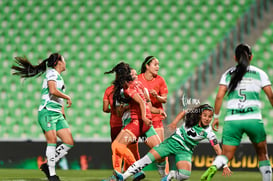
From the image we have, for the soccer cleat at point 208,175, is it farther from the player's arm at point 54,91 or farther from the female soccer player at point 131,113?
the player's arm at point 54,91

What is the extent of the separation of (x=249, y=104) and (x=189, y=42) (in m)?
7.84

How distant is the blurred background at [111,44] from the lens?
12.8m

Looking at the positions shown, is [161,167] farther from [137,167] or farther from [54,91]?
[54,91]

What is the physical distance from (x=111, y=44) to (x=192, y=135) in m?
7.58

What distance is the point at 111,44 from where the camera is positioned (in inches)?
550

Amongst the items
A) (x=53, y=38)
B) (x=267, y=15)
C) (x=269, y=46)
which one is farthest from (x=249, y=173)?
(x=53, y=38)

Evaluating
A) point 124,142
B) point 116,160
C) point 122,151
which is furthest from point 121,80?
point 116,160

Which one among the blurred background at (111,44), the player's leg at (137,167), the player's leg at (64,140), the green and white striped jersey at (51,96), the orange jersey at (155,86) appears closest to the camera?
the player's leg at (137,167)

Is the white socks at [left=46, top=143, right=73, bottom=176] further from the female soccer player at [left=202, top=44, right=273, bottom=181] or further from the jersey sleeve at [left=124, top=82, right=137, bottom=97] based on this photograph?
the female soccer player at [left=202, top=44, right=273, bottom=181]

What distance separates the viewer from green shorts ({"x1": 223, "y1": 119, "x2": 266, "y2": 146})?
19.4ft

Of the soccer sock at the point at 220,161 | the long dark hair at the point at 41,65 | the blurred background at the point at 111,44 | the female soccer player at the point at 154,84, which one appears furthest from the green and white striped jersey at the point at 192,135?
the blurred background at the point at 111,44

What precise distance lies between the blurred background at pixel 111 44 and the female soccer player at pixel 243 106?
234 inches

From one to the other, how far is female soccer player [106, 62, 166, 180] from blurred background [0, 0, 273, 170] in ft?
16.9

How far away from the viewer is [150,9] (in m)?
14.3
